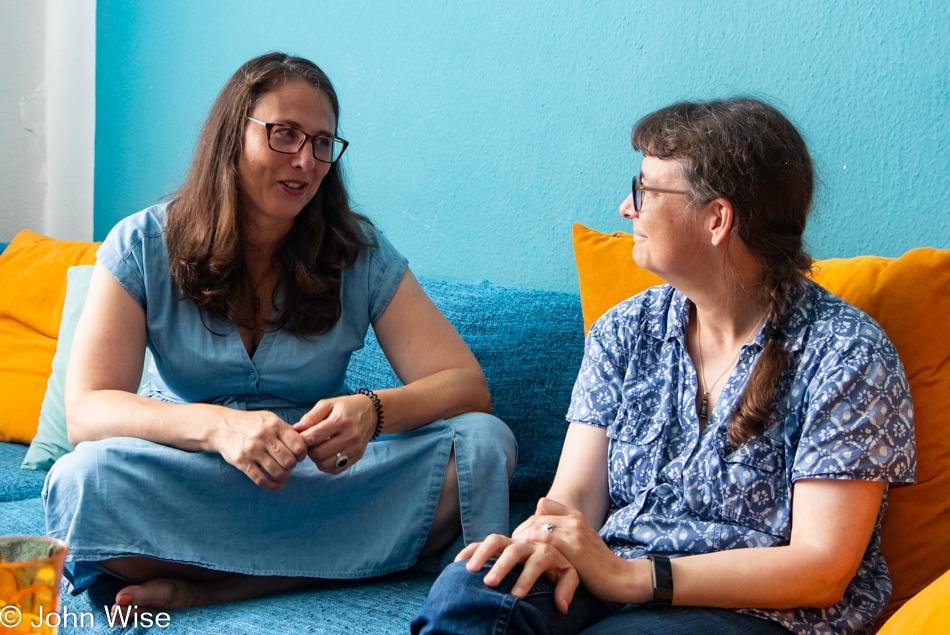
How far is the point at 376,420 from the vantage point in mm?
1429

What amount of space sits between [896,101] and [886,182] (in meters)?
0.14

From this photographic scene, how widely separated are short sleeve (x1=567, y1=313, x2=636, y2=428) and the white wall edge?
241 centimetres

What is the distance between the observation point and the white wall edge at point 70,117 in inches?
116

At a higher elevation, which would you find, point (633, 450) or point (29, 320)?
point (633, 450)

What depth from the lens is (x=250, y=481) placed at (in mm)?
1357

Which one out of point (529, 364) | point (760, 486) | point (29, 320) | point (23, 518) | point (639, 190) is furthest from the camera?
point (29, 320)

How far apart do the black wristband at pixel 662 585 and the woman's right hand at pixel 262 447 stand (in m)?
0.57

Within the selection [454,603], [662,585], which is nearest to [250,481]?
[454,603]

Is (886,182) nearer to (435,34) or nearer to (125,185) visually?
(435,34)

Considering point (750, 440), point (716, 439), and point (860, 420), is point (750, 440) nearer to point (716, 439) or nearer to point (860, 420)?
point (716, 439)

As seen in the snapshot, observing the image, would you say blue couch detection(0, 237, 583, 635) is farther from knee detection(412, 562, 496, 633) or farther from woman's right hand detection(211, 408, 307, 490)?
knee detection(412, 562, 496, 633)

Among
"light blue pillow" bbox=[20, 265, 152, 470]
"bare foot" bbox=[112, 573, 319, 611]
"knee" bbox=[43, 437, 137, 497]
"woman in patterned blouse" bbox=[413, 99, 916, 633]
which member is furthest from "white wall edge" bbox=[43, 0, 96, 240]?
"woman in patterned blouse" bbox=[413, 99, 916, 633]

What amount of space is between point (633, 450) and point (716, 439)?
0.13 meters

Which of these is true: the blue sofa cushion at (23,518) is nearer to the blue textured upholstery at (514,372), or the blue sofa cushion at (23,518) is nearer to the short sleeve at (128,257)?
the blue textured upholstery at (514,372)
